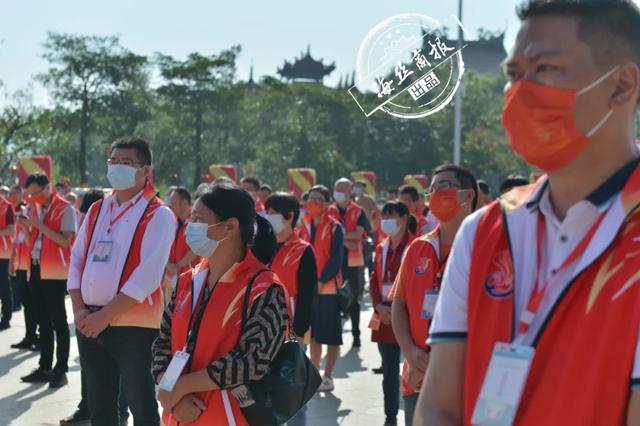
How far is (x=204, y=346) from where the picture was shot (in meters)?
3.74

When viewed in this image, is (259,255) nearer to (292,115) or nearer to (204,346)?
(204,346)

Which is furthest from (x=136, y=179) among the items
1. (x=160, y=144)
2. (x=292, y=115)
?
(x=160, y=144)

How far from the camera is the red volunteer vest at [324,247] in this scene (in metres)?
9.12

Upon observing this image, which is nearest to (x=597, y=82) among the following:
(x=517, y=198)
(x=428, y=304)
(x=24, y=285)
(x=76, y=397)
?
(x=517, y=198)

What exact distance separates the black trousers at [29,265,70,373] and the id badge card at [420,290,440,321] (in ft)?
16.0

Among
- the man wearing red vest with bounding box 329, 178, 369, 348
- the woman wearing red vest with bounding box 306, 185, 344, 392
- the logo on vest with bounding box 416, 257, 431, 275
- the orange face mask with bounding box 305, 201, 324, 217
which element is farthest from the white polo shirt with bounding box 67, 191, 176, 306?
the man wearing red vest with bounding box 329, 178, 369, 348

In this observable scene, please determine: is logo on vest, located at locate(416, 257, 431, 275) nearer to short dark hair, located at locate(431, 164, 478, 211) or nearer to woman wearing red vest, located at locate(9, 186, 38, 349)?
short dark hair, located at locate(431, 164, 478, 211)

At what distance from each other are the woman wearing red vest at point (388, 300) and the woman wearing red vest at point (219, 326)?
8.05 ft

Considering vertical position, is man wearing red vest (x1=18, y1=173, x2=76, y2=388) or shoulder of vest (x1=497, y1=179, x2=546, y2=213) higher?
shoulder of vest (x1=497, y1=179, x2=546, y2=213)

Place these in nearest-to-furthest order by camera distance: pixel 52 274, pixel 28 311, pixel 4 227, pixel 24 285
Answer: pixel 52 274, pixel 28 311, pixel 24 285, pixel 4 227

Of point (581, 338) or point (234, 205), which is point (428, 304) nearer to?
point (234, 205)

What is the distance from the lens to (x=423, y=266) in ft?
15.5

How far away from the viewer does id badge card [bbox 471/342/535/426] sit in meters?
1.79

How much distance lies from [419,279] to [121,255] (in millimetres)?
1851
